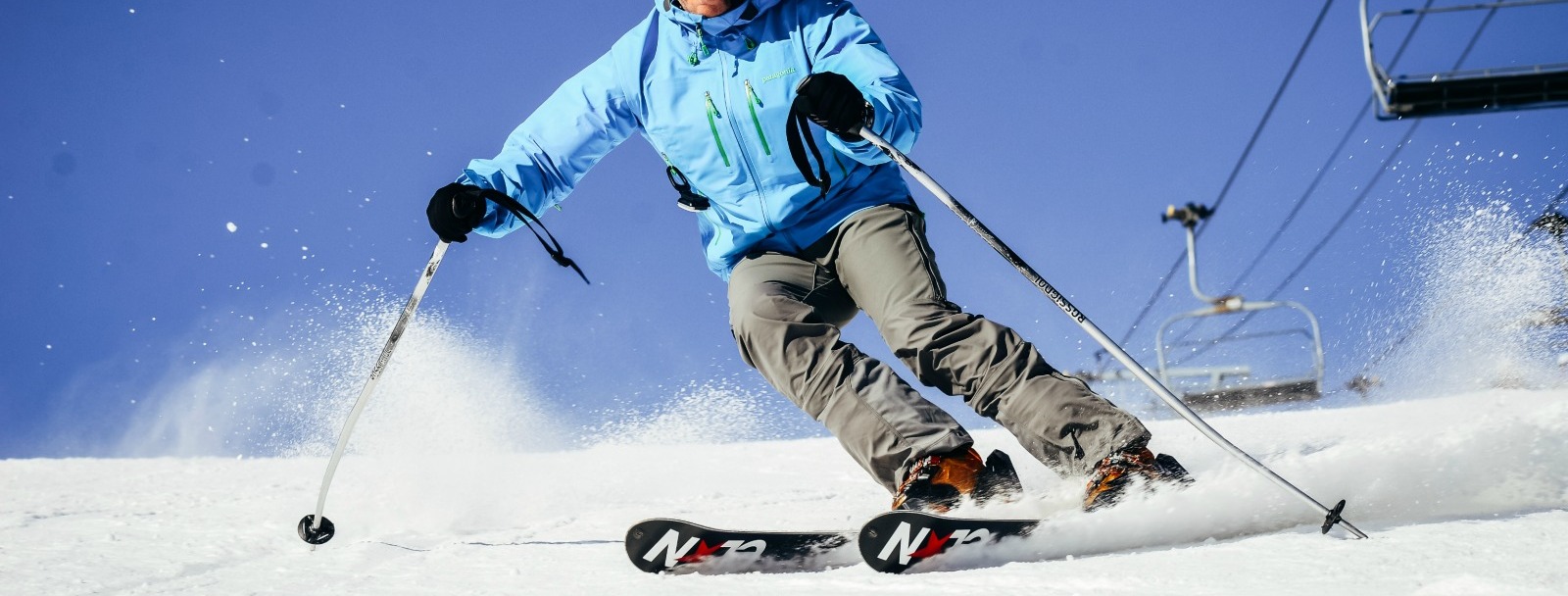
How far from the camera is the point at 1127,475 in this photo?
2.36 metres

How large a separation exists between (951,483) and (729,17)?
153 cm

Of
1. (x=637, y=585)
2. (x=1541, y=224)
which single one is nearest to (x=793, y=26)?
(x=637, y=585)

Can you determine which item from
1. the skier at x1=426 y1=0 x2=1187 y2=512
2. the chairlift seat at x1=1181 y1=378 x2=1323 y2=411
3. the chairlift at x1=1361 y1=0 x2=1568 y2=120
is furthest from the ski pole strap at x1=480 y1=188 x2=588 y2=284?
the chairlift seat at x1=1181 y1=378 x2=1323 y2=411

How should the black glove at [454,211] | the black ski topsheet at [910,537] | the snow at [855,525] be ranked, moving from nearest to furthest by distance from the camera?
the snow at [855,525], the black ski topsheet at [910,537], the black glove at [454,211]

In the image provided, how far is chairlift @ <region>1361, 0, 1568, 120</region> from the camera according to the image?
5.21m

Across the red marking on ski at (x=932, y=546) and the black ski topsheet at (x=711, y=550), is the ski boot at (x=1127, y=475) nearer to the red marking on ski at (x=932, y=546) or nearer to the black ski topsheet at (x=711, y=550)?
the red marking on ski at (x=932, y=546)

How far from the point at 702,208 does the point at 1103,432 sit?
4.80ft

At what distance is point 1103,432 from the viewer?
2.45m

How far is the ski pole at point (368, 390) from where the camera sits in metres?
3.13

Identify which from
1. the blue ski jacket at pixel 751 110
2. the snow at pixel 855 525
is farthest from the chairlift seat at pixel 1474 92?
the blue ski jacket at pixel 751 110

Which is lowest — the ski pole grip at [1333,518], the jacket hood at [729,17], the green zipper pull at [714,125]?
the ski pole grip at [1333,518]

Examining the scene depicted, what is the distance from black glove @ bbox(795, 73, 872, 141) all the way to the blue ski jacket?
0.20 m

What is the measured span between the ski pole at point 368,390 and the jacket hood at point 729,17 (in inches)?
39.7

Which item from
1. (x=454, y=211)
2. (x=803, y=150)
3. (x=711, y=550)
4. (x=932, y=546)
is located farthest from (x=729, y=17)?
(x=932, y=546)
